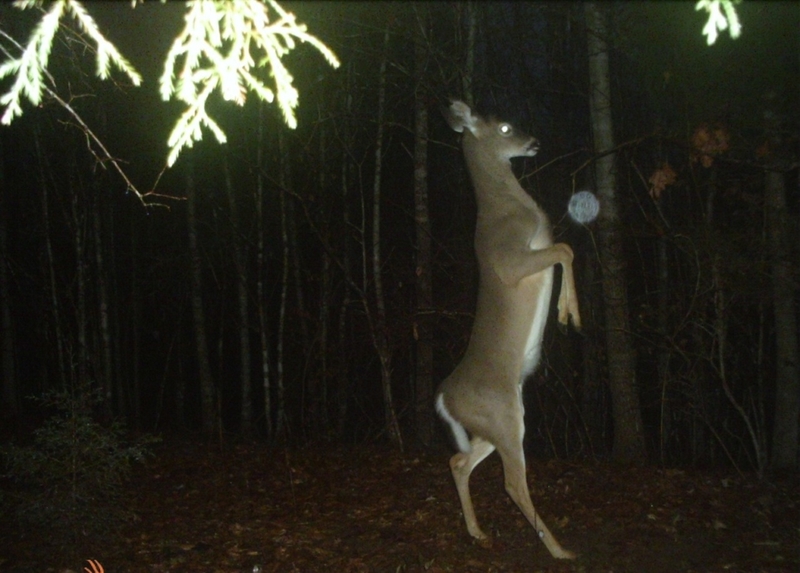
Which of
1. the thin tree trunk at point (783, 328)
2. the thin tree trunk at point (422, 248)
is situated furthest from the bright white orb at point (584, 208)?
the thin tree trunk at point (422, 248)

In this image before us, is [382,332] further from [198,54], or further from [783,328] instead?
[198,54]

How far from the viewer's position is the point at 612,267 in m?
7.75

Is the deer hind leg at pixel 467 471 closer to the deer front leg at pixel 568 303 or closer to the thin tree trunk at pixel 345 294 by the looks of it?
the deer front leg at pixel 568 303

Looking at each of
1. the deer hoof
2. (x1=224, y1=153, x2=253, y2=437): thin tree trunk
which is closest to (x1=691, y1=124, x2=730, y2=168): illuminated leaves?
the deer hoof

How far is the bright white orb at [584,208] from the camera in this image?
26.4ft

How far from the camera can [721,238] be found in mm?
7547

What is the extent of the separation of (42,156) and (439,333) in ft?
25.2

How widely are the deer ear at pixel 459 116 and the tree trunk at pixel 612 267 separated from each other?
82.5 inches

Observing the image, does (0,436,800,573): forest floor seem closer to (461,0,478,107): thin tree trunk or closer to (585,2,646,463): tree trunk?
(585,2,646,463): tree trunk

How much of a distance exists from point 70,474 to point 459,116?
4.08m

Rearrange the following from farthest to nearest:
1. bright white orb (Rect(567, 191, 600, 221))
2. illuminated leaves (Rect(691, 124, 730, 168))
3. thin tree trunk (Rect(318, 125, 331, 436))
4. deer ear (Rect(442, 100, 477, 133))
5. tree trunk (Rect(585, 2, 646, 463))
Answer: thin tree trunk (Rect(318, 125, 331, 436))
bright white orb (Rect(567, 191, 600, 221))
tree trunk (Rect(585, 2, 646, 463))
illuminated leaves (Rect(691, 124, 730, 168))
deer ear (Rect(442, 100, 477, 133))

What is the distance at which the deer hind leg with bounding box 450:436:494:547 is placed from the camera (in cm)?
557

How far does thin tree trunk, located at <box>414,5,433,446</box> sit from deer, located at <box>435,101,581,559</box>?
11.8ft

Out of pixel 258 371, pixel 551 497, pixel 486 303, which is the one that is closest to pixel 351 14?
pixel 486 303
